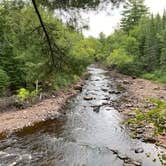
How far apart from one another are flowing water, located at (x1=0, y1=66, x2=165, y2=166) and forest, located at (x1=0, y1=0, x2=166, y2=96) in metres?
2.98

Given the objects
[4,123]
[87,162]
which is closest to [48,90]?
[4,123]

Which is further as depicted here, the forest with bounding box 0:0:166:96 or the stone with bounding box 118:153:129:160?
the stone with bounding box 118:153:129:160

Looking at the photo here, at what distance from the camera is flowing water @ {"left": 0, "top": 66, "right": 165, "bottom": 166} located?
12.7m

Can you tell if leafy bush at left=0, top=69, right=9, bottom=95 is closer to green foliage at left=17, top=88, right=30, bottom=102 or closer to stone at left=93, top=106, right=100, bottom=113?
green foliage at left=17, top=88, right=30, bottom=102

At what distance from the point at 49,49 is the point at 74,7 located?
995 mm

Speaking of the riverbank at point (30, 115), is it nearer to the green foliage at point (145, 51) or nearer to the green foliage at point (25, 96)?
the green foliage at point (25, 96)

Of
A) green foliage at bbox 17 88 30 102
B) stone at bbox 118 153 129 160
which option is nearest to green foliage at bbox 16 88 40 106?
green foliage at bbox 17 88 30 102

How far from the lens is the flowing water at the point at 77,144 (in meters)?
12.7

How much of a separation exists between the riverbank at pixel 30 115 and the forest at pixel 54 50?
1497 mm

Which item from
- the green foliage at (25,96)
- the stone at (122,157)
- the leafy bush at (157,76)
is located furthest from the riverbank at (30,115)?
the leafy bush at (157,76)

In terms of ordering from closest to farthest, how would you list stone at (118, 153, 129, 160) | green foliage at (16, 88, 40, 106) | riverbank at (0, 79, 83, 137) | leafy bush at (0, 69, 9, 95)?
stone at (118, 153, 129, 160), riverbank at (0, 79, 83, 137), leafy bush at (0, 69, 9, 95), green foliage at (16, 88, 40, 106)

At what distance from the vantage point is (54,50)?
5648 millimetres

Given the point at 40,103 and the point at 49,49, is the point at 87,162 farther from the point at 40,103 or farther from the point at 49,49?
the point at 40,103

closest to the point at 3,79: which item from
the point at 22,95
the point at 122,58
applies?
the point at 22,95
